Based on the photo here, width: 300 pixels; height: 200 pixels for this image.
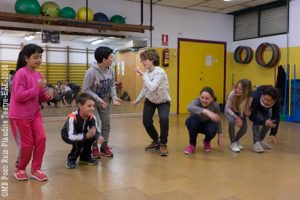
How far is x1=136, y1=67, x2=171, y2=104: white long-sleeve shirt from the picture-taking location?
3.51 m

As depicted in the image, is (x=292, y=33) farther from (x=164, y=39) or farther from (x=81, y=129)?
(x=81, y=129)

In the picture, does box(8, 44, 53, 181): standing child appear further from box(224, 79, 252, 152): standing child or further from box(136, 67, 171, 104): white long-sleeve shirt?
box(224, 79, 252, 152): standing child

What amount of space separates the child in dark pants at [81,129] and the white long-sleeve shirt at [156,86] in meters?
0.69

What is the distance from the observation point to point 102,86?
3.54 meters

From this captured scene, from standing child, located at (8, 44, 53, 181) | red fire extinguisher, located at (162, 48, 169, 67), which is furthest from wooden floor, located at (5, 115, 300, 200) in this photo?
red fire extinguisher, located at (162, 48, 169, 67)

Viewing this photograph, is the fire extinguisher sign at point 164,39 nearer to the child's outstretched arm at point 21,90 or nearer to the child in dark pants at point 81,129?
the child in dark pants at point 81,129

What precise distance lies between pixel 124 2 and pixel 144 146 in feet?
14.0

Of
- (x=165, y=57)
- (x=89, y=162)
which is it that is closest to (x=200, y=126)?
(x=89, y=162)

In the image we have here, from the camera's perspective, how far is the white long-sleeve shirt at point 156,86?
11.5 ft

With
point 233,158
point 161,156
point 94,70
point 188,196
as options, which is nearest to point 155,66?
point 94,70

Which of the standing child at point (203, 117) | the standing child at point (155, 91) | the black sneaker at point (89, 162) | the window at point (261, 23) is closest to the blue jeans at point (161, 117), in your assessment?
the standing child at point (155, 91)

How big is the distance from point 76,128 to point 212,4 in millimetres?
5691

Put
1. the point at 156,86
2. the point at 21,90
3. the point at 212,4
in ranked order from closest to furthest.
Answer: the point at 21,90, the point at 156,86, the point at 212,4

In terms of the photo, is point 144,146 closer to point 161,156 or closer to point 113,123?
point 161,156
